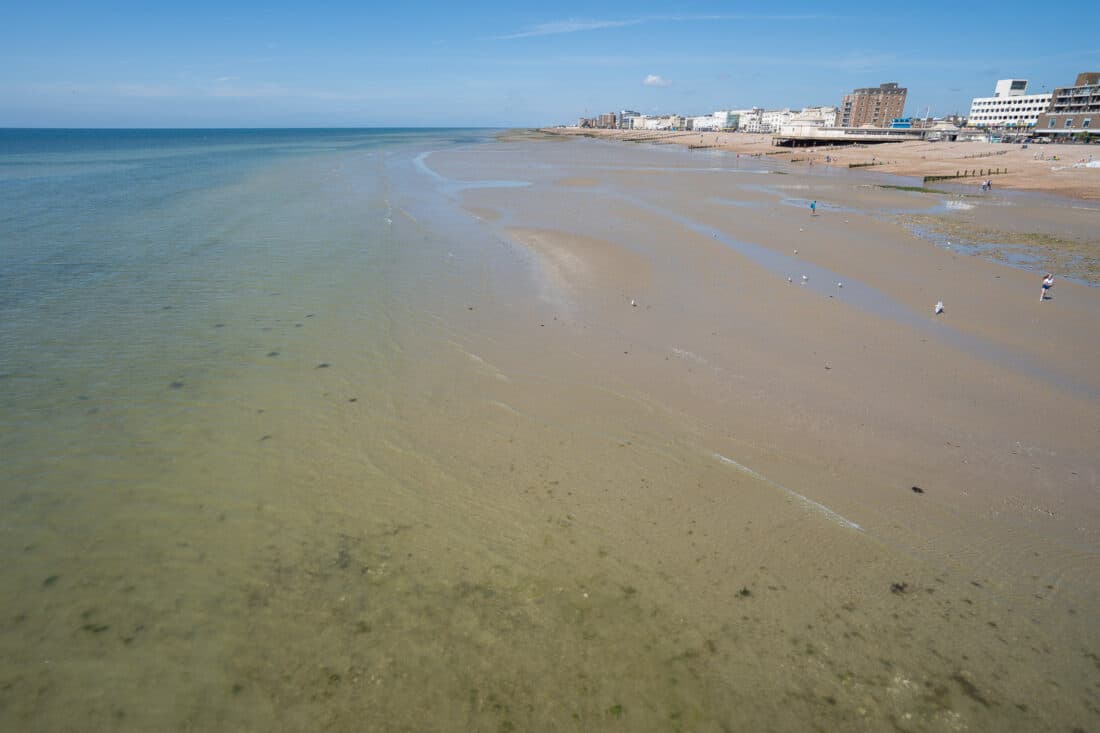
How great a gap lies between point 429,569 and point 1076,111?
15062 cm

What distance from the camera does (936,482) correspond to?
785 centimetres

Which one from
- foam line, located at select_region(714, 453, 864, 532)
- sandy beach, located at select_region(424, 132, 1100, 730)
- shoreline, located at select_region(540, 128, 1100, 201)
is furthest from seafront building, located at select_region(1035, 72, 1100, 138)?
foam line, located at select_region(714, 453, 864, 532)

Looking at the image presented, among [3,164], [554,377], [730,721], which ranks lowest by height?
[730,721]

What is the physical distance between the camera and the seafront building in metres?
100

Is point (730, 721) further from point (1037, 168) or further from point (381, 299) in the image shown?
point (1037, 168)

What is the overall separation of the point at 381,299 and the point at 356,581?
34.9 ft

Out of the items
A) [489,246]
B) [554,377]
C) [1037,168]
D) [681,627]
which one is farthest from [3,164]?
[1037,168]

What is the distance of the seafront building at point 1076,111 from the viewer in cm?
10005

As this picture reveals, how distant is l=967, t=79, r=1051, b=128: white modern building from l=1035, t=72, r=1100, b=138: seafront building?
4328cm

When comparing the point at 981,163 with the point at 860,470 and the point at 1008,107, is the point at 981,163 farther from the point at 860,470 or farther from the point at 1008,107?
the point at 1008,107

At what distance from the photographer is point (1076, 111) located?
345ft

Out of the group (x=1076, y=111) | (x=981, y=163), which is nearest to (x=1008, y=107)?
(x=1076, y=111)

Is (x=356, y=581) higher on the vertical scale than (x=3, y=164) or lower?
lower

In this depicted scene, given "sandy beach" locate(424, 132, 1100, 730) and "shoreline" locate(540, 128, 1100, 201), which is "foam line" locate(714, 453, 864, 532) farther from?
"shoreline" locate(540, 128, 1100, 201)
